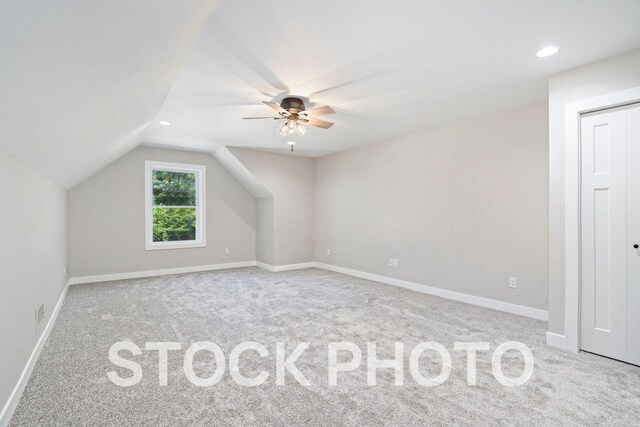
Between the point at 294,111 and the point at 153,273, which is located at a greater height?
the point at 294,111

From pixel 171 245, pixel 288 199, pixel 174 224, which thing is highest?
pixel 288 199

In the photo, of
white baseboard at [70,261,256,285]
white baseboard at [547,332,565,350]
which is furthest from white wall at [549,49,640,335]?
white baseboard at [70,261,256,285]

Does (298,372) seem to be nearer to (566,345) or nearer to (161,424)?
(161,424)

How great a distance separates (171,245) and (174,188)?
1143 mm

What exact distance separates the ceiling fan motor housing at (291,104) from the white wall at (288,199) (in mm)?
2974

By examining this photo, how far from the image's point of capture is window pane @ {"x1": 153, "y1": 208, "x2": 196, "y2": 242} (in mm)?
6075

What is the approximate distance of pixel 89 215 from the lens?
5.27 m

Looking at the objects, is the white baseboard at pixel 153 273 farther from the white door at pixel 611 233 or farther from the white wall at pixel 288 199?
the white door at pixel 611 233

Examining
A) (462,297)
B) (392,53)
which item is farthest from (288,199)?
(392,53)

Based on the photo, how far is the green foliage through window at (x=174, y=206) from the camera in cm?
608

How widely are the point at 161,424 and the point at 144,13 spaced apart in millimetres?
2130

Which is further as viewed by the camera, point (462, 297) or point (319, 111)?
point (462, 297)

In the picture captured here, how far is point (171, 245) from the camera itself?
20.0 feet

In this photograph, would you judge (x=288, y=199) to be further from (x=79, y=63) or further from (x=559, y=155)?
(x=79, y=63)
